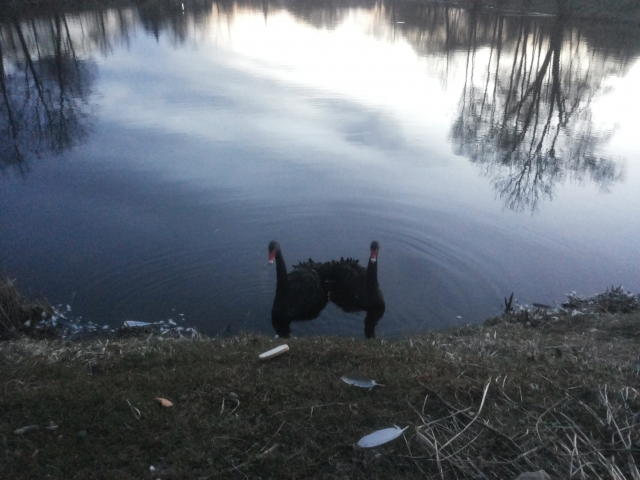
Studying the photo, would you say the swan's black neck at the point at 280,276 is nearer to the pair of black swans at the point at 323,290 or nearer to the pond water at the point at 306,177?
the pair of black swans at the point at 323,290

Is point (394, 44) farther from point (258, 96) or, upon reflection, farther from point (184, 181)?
point (184, 181)

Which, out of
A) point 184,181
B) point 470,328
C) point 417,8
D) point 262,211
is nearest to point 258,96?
point 184,181

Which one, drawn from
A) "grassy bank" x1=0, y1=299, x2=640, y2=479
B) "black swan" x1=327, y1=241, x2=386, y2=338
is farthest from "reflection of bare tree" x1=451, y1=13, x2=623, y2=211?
"grassy bank" x1=0, y1=299, x2=640, y2=479

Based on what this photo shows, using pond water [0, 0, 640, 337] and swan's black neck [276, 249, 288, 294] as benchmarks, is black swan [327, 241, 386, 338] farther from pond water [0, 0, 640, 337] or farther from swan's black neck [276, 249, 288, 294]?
swan's black neck [276, 249, 288, 294]


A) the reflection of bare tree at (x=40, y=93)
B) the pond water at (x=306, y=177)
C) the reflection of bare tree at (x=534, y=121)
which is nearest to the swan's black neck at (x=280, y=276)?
the pond water at (x=306, y=177)

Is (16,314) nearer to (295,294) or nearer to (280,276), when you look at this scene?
(280,276)

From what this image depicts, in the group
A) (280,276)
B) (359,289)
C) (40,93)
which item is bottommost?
(359,289)

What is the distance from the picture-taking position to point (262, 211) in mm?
10750

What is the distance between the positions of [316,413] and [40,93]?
18.9 m

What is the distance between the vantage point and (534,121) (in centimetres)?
1734

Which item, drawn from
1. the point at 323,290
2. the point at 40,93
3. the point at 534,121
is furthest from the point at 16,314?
the point at 534,121

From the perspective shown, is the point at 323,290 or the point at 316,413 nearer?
the point at 316,413

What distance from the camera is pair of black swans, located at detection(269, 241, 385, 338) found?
760cm

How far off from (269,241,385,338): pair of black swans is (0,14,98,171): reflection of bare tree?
347 inches
